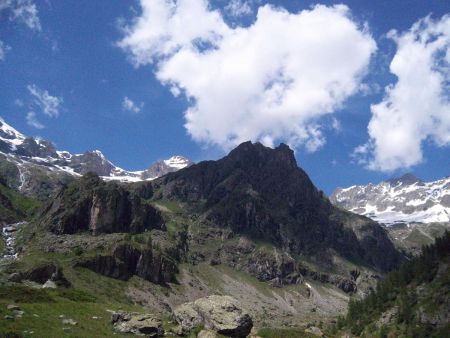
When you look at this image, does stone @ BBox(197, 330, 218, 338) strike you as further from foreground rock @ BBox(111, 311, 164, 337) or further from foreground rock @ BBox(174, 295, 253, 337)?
foreground rock @ BBox(111, 311, 164, 337)

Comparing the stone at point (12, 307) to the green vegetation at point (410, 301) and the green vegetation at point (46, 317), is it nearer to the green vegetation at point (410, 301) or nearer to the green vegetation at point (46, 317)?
the green vegetation at point (46, 317)

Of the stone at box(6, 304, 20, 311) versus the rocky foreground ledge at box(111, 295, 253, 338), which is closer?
the stone at box(6, 304, 20, 311)

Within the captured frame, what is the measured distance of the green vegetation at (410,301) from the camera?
150500 millimetres

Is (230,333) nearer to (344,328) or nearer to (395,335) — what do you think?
(395,335)

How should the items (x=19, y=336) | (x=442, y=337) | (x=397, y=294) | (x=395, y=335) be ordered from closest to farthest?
(x=19, y=336)
(x=442, y=337)
(x=395, y=335)
(x=397, y=294)

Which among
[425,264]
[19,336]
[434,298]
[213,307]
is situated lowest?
[19,336]

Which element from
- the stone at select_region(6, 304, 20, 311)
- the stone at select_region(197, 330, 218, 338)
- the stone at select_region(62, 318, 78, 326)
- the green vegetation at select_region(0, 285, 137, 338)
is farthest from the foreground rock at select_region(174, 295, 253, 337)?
the stone at select_region(6, 304, 20, 311)

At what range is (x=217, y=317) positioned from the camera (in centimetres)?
5294

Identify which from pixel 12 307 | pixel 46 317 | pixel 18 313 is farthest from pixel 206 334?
pixel 12 307

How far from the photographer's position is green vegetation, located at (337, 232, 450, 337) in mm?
150500

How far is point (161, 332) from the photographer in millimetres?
51000

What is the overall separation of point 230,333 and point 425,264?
15420cm

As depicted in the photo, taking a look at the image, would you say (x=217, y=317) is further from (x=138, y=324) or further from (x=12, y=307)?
(x=12, y=307)

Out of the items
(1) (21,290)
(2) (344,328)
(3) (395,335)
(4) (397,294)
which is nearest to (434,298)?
(3) (395,335)
